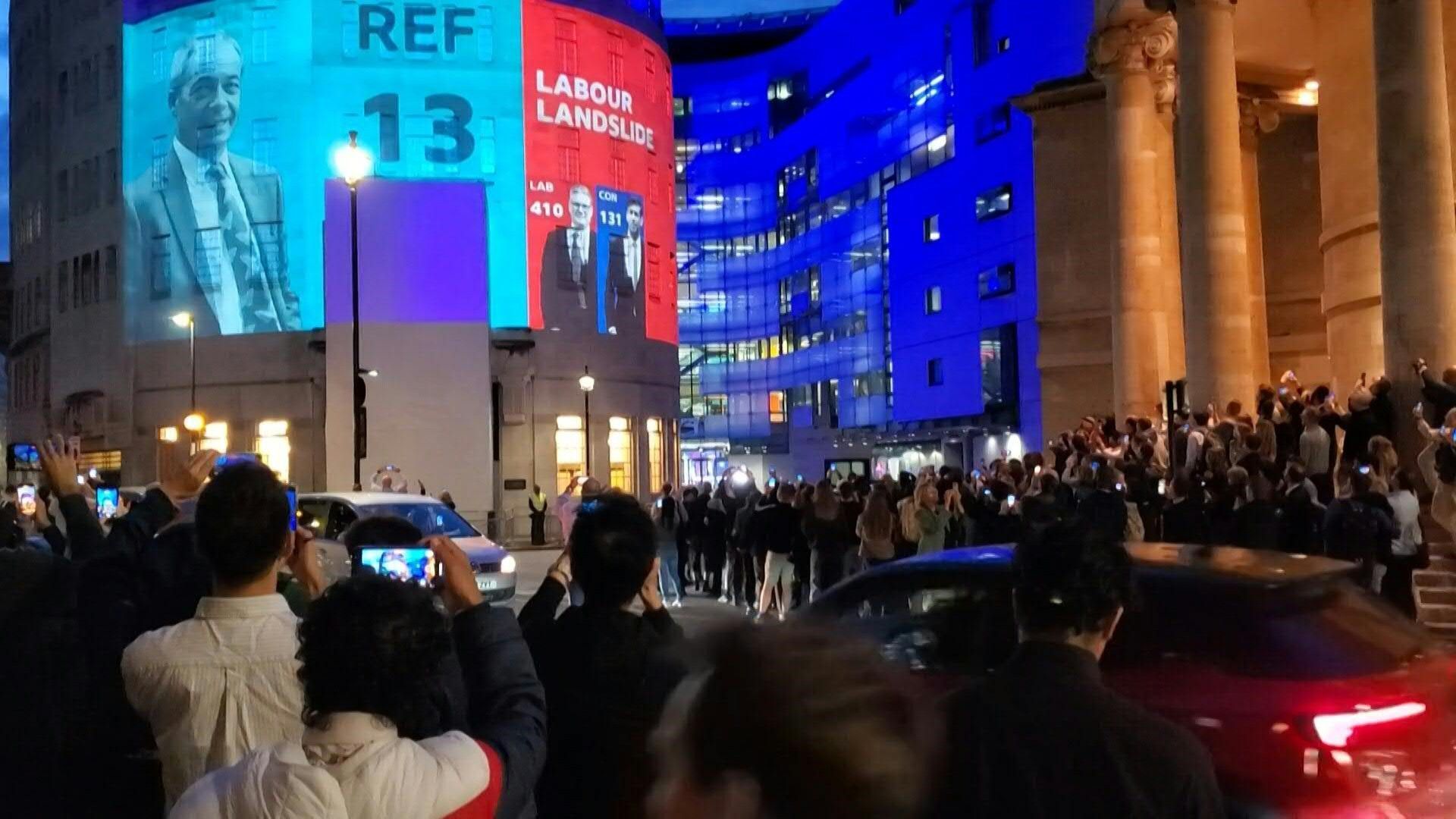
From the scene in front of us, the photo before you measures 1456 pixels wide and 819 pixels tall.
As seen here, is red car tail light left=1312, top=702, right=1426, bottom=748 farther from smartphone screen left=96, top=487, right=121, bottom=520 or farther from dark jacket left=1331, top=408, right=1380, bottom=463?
smartphone screen left=96, top=487, right=121, bottom=520

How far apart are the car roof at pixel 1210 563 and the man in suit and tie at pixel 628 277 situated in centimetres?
4046

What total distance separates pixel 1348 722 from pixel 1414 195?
1400 centimetres

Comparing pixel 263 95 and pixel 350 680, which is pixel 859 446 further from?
pixel 350 680

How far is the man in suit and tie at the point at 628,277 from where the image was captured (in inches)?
1831

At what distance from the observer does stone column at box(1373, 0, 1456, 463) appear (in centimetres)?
1611

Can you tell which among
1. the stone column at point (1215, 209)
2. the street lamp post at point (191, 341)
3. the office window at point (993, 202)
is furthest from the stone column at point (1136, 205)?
the street lamp post at point (191, 341)

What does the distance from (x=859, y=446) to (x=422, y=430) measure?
109ft

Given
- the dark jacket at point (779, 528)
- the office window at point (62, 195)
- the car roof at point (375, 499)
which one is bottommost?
the dark jacket at point (779, 528)

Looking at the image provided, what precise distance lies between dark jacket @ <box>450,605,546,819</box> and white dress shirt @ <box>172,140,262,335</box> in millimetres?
43449

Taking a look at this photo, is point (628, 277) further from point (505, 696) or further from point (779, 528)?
point (505, 696)

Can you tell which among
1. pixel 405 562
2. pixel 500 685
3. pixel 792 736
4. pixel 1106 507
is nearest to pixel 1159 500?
pixel 1106 507

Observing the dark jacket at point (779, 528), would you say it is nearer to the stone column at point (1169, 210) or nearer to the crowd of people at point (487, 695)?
the stone column at point (1169, 210)

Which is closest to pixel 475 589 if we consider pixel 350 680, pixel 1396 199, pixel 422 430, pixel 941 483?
pixel 350 680

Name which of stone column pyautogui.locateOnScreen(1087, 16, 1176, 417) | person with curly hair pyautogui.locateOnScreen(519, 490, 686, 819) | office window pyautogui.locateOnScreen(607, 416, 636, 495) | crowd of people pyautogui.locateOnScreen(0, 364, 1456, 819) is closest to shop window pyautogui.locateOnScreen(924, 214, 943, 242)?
office window pyautogui.locateOnScreen(607, 416, 636, 495)
